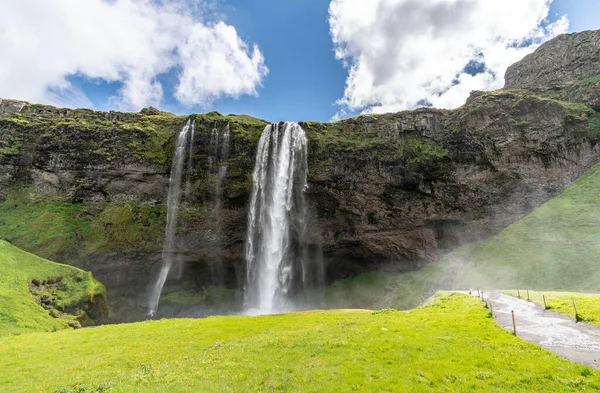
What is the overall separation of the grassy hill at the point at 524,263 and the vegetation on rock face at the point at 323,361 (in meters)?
27.7

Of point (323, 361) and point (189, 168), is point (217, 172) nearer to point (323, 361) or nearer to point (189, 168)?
point (189, 168)

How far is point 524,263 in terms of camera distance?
4516cm

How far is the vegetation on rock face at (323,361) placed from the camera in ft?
35.0

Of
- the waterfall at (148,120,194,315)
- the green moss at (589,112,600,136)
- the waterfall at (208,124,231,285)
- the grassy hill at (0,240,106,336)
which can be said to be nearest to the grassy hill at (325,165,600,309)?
the green moss at (589,112,600,136)

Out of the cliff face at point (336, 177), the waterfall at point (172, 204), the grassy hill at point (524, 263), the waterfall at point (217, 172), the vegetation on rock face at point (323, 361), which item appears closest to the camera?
the vegetation on rock face at point (323, 361)

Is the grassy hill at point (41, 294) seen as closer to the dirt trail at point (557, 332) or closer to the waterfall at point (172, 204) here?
the waterfall at point (172, 204)

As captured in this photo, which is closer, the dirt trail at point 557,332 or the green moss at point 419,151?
the dirt trail at point 557,332

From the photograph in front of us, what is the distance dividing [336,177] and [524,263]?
106 feet

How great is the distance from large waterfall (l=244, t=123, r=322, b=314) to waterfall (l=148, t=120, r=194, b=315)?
541 inches

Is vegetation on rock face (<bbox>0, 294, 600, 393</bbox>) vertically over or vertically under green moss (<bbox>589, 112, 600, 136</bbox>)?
under

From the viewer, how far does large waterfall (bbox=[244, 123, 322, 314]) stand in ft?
176

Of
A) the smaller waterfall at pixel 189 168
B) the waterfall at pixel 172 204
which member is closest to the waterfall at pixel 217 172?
the smaller waterfall at pixel 189 168

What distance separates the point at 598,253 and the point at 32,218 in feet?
281

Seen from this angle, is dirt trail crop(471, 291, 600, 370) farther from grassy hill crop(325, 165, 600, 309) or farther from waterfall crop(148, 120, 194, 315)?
waterfall crop(148, 120, 194, 315)
